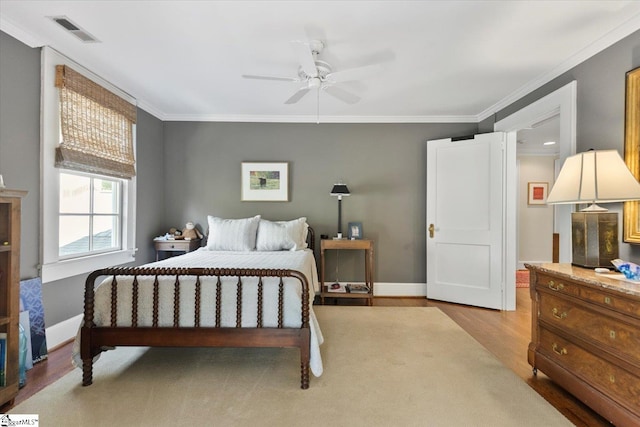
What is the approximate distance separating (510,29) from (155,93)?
360 centimetres

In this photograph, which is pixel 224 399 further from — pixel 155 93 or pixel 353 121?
pixel 353 121

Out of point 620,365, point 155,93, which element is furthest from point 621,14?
point 155,93

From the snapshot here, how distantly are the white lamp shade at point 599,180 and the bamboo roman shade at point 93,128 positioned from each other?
13.0 feet

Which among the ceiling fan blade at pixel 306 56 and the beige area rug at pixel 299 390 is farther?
the ceiling fan blade at pixel 306 56

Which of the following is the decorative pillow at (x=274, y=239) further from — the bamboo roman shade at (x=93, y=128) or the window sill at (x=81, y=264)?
the bamboo roman shade at (x=93, y=128)

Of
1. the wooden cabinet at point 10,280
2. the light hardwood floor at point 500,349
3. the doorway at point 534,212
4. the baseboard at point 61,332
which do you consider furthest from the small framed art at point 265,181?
the doorway at point 534,212

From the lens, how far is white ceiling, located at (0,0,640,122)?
6.68ft

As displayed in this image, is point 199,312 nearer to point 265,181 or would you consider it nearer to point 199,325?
point 199,325

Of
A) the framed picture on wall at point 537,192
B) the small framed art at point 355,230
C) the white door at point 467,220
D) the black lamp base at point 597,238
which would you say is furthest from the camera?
the framed picture on wall at point 537,192

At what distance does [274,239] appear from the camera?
359 centimetres

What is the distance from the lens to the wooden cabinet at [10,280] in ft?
6.00

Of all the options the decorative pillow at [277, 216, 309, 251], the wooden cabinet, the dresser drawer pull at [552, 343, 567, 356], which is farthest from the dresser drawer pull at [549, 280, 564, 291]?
the wooden cabinet

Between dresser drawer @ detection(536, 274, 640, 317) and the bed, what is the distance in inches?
64.3

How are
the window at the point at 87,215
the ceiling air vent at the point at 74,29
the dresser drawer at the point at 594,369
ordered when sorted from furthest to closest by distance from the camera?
the window at the point at 87,215 < the ceiling air vent at the point at 74,29 < the dresser drawer at the point at 594,369
